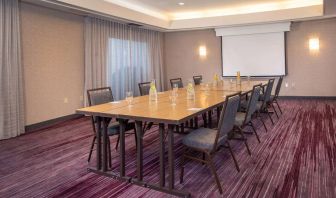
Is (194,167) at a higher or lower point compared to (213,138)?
lower

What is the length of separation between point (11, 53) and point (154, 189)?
364 cm

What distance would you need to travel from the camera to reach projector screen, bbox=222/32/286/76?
316 inches

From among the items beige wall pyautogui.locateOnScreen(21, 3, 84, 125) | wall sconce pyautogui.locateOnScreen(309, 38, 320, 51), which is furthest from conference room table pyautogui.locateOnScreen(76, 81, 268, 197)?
wall sconce pyautogui.locateOnScreen(309, 38, 320, 51)

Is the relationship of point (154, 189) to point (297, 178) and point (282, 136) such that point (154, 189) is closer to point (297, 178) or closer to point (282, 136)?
point (297, 178)

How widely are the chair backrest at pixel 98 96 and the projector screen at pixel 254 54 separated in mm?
5880

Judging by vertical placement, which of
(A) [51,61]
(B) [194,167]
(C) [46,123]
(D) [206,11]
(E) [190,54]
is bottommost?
(B) [194,167]

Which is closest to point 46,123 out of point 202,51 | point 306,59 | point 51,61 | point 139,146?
point 51,61

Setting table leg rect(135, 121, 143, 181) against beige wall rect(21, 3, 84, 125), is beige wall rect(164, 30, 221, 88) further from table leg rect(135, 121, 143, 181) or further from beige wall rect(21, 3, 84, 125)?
table leg rect(135, 121, 143, 181)

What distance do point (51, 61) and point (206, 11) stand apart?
16.0ft

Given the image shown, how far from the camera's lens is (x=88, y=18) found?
618cm

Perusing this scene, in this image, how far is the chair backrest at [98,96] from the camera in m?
3.39

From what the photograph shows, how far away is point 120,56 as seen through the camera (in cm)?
721

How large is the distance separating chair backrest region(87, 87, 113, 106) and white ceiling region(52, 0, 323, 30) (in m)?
2.79

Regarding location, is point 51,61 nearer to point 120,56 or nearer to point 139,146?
point 120,56
